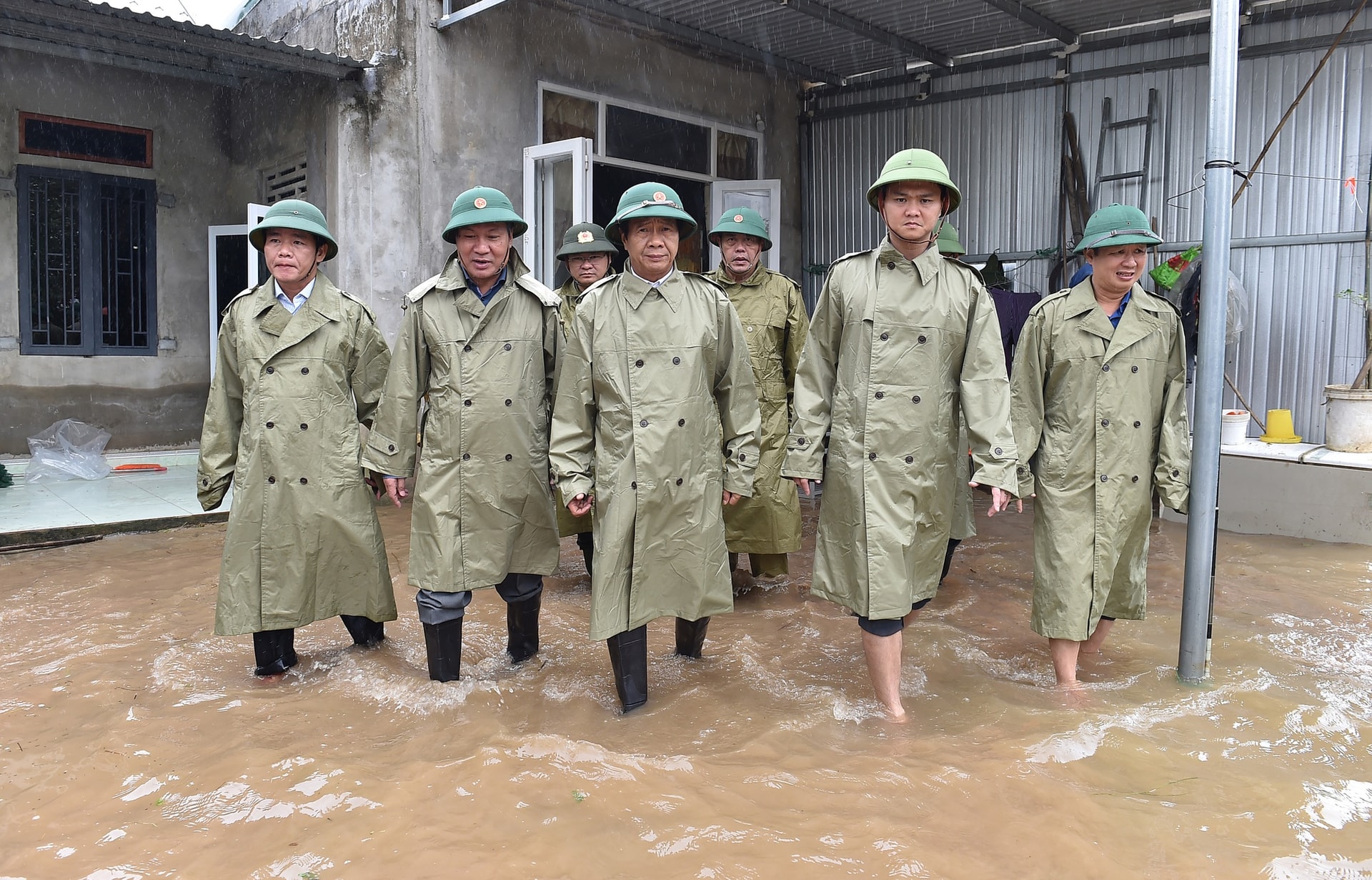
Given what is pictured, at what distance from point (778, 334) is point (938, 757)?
7.94 ft

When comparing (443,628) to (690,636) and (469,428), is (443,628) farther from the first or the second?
(690,636)

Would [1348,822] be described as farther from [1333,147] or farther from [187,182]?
[187,182]

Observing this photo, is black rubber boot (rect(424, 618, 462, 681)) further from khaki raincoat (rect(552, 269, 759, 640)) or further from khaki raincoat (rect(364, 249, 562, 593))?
khaki raincoat (rect(552, 269, 759, 640))

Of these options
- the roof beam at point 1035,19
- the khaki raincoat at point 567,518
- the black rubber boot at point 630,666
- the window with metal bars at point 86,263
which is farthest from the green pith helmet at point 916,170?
the window with metal bars at point 86,263

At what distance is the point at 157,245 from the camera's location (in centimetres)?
956

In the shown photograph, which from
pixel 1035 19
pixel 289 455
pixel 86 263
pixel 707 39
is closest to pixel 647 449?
pixel 289 455

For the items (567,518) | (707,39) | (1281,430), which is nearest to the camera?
(567,518)

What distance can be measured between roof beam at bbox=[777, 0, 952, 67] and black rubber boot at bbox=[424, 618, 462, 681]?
5.73 m

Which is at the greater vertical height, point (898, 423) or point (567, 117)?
point (567, 117)

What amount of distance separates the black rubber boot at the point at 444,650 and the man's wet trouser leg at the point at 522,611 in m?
0.24

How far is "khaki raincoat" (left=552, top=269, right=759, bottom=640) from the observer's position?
11.0ft

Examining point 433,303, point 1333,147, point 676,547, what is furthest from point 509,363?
point 1333,147

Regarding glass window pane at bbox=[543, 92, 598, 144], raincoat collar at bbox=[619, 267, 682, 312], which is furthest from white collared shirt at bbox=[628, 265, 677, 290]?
glass window pane at bbox=[543, 92, 598, 144]

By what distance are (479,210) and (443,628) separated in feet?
5.01
